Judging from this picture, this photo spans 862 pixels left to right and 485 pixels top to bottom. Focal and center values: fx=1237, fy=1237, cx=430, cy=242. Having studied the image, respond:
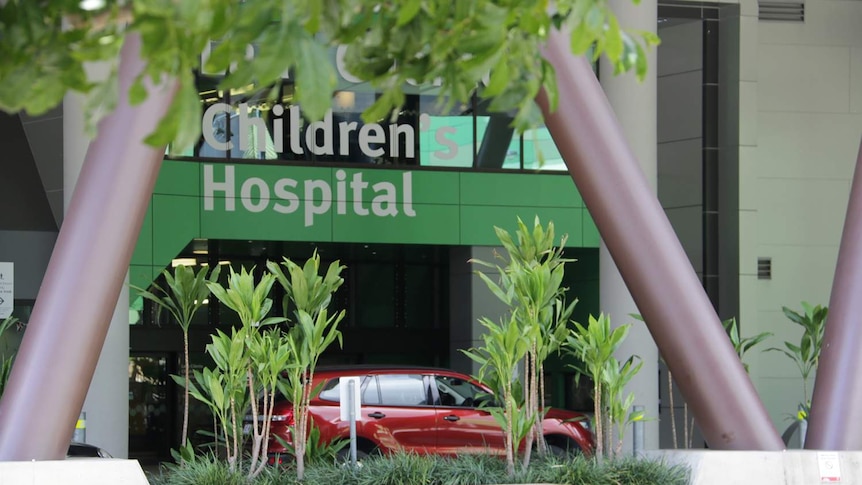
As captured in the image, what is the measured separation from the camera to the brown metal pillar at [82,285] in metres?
8.47

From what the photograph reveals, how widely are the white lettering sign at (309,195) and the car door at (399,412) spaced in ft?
15.7

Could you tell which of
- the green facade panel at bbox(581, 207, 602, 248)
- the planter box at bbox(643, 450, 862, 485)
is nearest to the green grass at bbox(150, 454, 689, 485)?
the planter box at bbox(643, 450, 862, 485)

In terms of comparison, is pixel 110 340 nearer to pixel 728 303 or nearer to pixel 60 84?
pixel 728 303

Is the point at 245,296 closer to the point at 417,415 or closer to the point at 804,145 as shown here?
the point at 417,415

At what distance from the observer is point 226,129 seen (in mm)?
19156

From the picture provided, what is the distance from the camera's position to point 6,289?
18422 mm

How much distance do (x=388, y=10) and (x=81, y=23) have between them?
993mm

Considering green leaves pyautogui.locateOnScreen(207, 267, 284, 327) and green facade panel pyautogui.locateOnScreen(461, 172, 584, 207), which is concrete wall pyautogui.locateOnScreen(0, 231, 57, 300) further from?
green leaves pyautogui.locateOnScreen(207, 267, 284, 327)

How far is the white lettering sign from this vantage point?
19.1 metres

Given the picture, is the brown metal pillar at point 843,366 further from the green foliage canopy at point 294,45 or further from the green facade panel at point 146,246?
the green facade panel at point 146,246

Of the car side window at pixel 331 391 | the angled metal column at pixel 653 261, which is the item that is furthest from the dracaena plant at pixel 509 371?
the car side window at pixel 331 391

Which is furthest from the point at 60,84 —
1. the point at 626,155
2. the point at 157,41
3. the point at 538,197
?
the point at 538,197

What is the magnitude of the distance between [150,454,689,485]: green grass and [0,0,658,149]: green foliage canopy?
604cm

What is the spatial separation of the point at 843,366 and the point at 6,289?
503 inches
